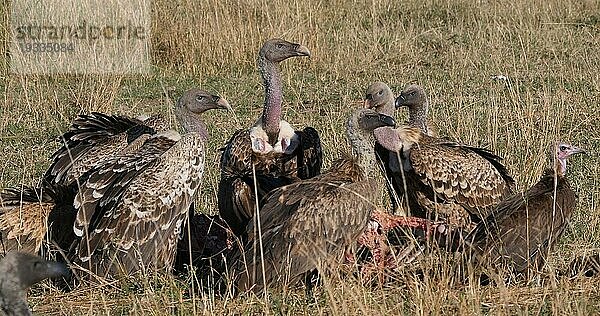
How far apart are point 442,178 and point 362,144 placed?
0.60m

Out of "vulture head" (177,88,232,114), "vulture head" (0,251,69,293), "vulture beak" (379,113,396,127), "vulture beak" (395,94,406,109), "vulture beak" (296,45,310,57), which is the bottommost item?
"vulture beak" (395,94,406,109)

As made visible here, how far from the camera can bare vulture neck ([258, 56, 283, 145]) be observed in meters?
7.53

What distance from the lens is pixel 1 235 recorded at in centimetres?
601

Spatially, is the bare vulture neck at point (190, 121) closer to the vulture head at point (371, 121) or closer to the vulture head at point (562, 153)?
the vulture head at point (371, 121)

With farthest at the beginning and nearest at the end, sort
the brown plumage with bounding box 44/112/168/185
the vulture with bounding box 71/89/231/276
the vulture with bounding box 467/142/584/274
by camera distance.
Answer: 1. the brown plumage with bounding box 44/112/168/185
2. the vulture with bounding box 71/89/231/276
3. the vulture with bounding box 467/142/584/274

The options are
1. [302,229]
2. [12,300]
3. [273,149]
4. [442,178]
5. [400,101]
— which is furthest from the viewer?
[400,101]

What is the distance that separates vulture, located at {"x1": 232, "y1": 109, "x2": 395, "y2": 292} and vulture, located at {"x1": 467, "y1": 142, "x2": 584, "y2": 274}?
2.08 ft

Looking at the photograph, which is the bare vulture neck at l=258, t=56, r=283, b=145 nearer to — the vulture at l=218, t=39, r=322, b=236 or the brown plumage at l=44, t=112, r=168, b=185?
the vulture at l=218, t=39, r=322, b=236

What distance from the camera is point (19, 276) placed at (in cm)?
373

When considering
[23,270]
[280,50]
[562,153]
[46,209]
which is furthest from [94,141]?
[23,270]

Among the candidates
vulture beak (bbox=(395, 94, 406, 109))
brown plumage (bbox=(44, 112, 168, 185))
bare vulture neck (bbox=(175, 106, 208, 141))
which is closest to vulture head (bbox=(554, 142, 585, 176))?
vulture beak (bbox=(395, 94, 406, 109))

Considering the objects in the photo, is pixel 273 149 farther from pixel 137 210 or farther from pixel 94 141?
pixel 137 210

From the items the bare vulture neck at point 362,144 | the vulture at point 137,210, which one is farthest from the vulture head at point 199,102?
the bare vulture neck at point 362,144

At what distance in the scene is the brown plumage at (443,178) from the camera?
6.89m
